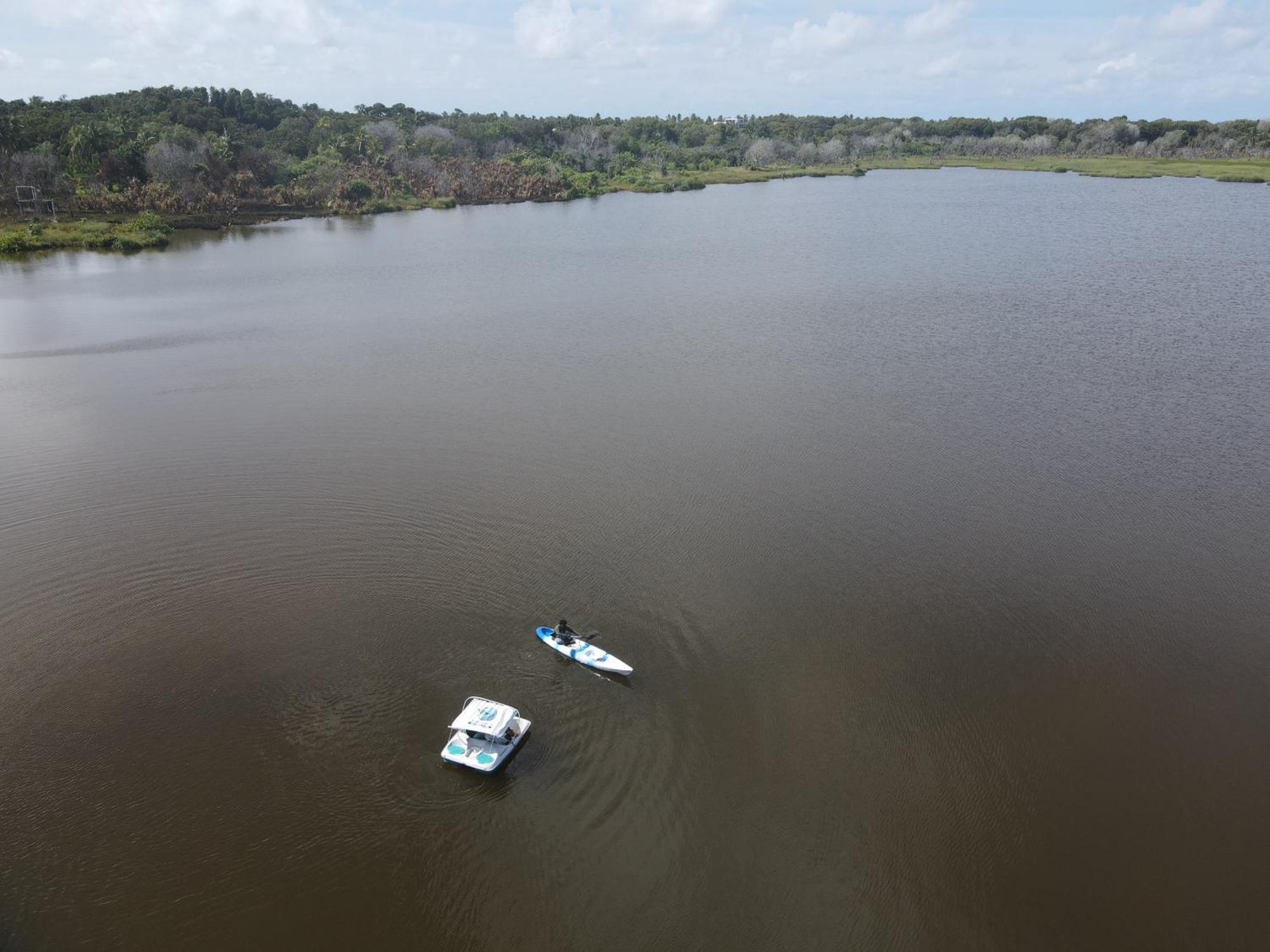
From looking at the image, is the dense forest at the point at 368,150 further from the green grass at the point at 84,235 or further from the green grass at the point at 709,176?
the green grass at the point at 84,235

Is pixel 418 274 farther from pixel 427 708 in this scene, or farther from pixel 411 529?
pixel 427 708

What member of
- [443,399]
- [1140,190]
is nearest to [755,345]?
[443,399]

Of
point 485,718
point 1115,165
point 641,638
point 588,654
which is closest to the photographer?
point 485,718

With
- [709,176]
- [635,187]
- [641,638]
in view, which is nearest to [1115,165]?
[709,176]

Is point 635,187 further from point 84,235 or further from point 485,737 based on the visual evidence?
point 485,737

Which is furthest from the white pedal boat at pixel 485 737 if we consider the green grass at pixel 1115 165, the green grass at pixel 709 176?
the green grass at pixel 1115 165

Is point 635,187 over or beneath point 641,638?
over

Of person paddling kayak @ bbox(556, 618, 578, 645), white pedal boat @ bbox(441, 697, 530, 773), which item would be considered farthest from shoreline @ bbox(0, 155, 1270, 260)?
white pedal boat @ bbox(441, 697, 530, 773)
